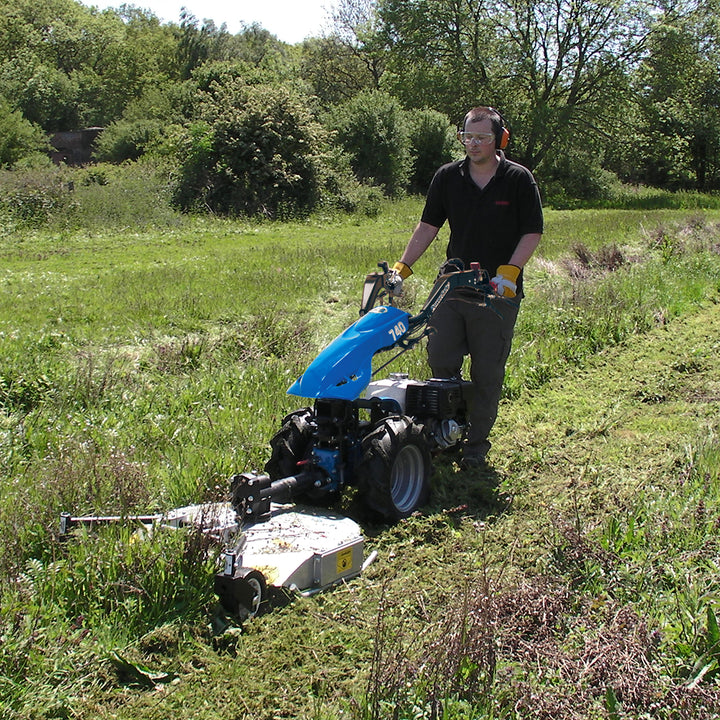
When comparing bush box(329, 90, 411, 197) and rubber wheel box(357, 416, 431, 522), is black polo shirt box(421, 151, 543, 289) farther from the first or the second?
bush box(329, 90, 411, 197)

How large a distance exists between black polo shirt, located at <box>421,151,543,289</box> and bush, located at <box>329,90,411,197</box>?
2444 cm

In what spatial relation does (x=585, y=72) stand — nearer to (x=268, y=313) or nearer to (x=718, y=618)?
(x=268, y=313)

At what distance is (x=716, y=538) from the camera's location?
13.5 ft

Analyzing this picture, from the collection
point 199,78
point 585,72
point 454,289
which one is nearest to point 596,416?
point 454,289

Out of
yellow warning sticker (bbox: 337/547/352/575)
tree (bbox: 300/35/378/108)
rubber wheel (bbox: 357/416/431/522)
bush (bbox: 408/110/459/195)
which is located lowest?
yellow warning sticker (bbox: 337/547/352/575)

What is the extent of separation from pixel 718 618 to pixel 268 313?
262 inches

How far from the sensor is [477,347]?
552 cm

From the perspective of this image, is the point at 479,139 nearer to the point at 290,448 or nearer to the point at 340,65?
the point at 290,448

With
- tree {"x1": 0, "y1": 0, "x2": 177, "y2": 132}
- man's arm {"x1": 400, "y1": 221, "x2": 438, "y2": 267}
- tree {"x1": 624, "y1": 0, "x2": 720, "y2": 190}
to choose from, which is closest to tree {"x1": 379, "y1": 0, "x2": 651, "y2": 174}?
tree {"x1": 624, "y1": 0, "x2": 720, "y2": 190}

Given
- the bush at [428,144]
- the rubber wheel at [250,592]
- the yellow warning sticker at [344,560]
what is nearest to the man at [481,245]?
the yellow warning sticker at [344,560]

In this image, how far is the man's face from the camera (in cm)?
486

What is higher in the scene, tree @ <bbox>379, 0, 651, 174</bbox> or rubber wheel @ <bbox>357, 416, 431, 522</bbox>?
tree @ <bbox>379, 0, 651, 174</bbox>

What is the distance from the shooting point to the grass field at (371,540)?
294 centimetres

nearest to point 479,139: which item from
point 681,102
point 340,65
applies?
point 681,102
